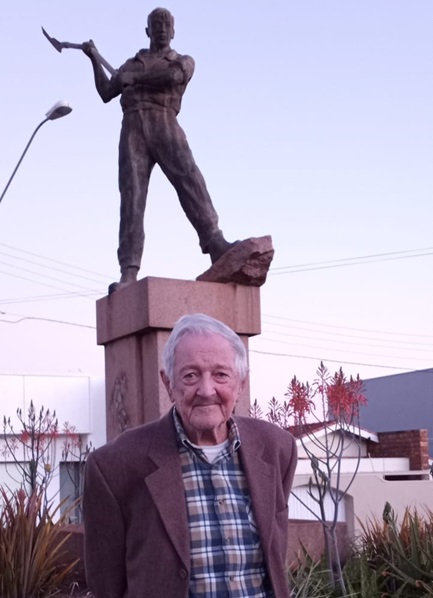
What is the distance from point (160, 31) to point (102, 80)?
2.14 ft

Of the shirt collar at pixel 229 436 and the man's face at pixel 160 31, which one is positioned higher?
the man's face at pixel 160 31

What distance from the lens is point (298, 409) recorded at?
6.62m

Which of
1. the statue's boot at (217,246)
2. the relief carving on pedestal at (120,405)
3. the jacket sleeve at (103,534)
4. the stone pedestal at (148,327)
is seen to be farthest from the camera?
the statue's boot at (217,246)

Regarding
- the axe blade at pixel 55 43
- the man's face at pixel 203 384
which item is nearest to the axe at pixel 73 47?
the axe blade at pixel 55 43

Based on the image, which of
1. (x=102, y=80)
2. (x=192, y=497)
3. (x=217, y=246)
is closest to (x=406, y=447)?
(x=217, y=246)

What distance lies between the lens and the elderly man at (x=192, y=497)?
2.56 m

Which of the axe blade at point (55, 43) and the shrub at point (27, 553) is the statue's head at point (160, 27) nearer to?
the axe blade at point (55, 43)

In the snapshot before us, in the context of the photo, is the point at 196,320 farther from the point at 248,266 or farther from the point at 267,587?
the point at 248,266

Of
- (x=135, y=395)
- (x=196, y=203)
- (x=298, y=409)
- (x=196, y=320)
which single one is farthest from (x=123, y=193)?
(x=196, y=320)

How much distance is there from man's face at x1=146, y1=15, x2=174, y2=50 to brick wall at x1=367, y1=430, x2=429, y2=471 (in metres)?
17.3

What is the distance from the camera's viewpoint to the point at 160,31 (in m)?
7.73

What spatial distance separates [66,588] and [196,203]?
3.21m

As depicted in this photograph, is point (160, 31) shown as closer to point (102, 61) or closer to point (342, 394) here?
point (102, 61)

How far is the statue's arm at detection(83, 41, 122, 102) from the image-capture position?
26.0ft
